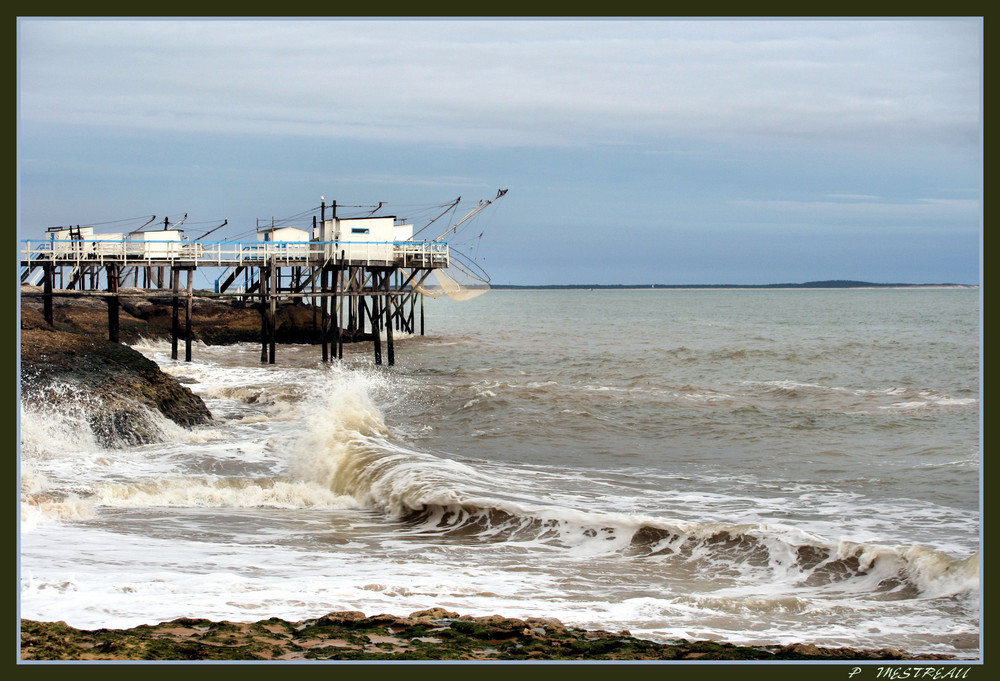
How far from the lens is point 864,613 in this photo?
307 inches

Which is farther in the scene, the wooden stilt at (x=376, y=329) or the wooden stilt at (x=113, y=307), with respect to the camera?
the wooden stilt at (x=376, y=329)

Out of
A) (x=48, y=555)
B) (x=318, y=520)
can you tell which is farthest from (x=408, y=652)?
(x=318, y=520)

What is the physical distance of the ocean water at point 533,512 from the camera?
741 cm

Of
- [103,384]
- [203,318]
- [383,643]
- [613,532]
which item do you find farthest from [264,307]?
[383,643]

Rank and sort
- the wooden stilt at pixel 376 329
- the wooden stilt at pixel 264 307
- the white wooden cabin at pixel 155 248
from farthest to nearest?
the wooden stilt at pixel 376 329
the white wooden cabin at pixel 155 248
the wooden stilt at pixel 264 307

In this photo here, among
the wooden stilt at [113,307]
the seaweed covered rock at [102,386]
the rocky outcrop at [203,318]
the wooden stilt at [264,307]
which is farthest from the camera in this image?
the rocky outcrop at [203,318]

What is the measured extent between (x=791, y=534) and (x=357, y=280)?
28202mm

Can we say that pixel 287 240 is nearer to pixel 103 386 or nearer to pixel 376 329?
pixel 376 329

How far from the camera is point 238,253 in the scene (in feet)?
109

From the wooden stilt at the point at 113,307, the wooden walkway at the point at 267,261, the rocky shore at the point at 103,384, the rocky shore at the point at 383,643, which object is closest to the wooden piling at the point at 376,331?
the wooden walkway at the point at 267,261

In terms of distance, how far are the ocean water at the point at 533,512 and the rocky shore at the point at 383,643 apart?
317mm

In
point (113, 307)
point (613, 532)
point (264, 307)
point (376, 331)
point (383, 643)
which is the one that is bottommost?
point (613, 532)

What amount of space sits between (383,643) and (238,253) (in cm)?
2901

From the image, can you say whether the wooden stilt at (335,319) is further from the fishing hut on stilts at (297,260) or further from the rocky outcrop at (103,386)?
the rocky outcrop at (103,386)
